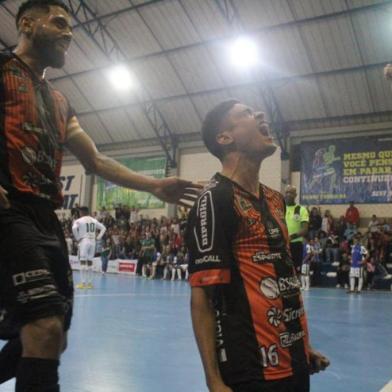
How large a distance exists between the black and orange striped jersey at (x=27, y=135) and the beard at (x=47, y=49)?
10cm

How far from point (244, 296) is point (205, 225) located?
0.92 feet

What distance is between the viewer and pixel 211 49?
18859 mm

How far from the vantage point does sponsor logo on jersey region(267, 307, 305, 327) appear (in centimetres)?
166

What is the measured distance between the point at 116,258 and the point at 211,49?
384 inches

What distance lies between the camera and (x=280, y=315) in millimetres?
1686

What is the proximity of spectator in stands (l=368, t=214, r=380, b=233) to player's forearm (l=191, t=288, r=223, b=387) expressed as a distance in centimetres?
1574

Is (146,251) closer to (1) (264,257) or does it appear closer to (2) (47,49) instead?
(2) (47,49)

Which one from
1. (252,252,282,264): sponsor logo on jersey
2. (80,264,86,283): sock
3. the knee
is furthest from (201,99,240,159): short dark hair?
(80,264,86,283): sock

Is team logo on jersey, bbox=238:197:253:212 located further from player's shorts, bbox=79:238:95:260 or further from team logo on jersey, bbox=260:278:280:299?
player's shorts, bbox=79:238:95:260

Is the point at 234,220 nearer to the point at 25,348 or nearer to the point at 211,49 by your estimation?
the point at 25,348

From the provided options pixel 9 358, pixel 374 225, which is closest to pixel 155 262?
pixel 374 225

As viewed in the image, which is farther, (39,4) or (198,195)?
(39,4)

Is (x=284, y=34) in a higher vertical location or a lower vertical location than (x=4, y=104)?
higher

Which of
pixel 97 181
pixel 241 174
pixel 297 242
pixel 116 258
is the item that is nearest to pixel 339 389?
pixel 241 174
